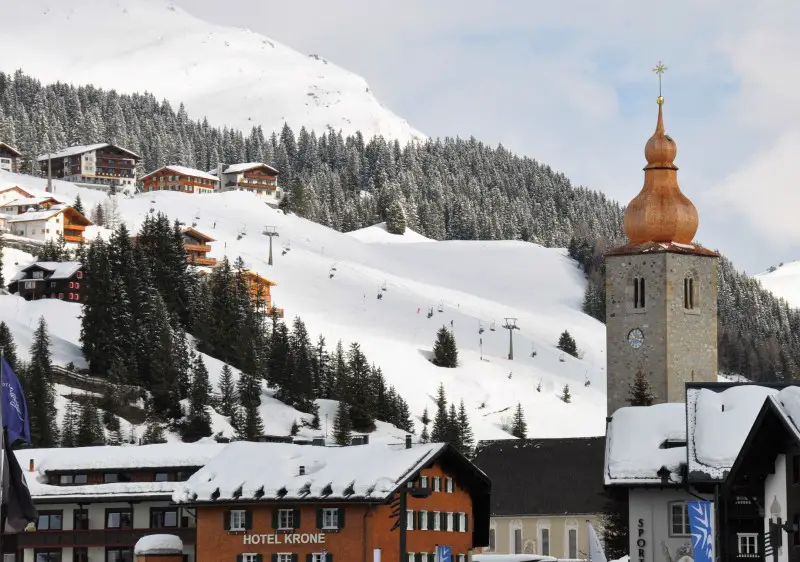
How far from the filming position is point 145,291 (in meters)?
161

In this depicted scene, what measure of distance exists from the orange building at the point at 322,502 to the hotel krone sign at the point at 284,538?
0.04 metres

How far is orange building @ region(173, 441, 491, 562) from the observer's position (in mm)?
77875

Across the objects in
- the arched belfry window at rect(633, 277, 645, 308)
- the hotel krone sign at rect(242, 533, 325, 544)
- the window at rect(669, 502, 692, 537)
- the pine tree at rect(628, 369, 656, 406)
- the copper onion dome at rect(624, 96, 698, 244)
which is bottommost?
the hotel krone sign at rect(242, 533, 325, 544)

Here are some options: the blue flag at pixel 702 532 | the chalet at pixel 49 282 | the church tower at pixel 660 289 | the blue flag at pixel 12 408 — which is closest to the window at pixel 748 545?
the blue flag at pixel 702 532

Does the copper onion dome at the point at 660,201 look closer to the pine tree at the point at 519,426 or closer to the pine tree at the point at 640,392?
the pine tree at the point at 640,392

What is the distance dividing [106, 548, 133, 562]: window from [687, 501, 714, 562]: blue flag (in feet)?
158

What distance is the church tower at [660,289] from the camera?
10056 cm

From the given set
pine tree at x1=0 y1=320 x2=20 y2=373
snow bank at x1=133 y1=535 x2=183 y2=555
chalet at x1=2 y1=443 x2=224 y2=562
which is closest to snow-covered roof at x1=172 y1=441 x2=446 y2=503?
snow bank at x1=133 y1=535 x2=183 y2=555

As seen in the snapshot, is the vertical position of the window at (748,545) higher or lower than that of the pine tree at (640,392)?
lower

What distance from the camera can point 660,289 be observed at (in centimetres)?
10144

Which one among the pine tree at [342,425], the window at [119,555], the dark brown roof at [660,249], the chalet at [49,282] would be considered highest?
the chalet at [49,282]

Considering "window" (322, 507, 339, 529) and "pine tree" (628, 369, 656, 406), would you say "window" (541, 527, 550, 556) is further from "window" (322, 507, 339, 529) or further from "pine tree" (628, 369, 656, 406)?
"window" (322, 507, 339, 529)

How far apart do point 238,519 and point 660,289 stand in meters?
31.4

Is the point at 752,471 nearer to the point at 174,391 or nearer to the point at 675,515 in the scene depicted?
the point at 675,515
